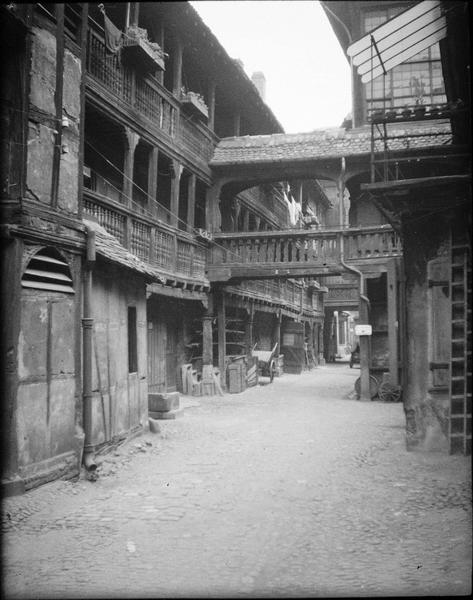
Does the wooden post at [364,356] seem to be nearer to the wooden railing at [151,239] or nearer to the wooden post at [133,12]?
the wooden railing at [151,239]

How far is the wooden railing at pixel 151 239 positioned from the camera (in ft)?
34.7

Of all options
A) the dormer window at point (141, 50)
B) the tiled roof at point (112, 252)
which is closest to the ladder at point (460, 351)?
the tiled roof at point (112, 252)

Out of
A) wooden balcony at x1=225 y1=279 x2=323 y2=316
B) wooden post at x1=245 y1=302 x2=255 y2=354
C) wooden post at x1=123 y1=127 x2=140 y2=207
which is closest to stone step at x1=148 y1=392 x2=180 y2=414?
wooden post at x1=123 y1=127 x2=140 y2=207

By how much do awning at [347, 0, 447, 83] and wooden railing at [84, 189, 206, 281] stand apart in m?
5.15

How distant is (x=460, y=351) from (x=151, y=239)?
7376mm

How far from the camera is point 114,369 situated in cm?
862

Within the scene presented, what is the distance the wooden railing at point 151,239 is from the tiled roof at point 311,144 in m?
3.25

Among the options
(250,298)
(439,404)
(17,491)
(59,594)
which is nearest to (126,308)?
(17,491)

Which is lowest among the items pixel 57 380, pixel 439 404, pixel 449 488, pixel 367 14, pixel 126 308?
pixel 449 488

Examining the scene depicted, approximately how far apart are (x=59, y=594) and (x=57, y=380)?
3.19 meters

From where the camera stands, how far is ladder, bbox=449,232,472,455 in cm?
785

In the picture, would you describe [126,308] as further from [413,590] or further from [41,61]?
[413,590]

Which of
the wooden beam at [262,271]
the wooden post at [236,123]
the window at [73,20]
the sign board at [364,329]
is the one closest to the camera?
the window at [73,20]

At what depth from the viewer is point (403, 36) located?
24.0 feet
